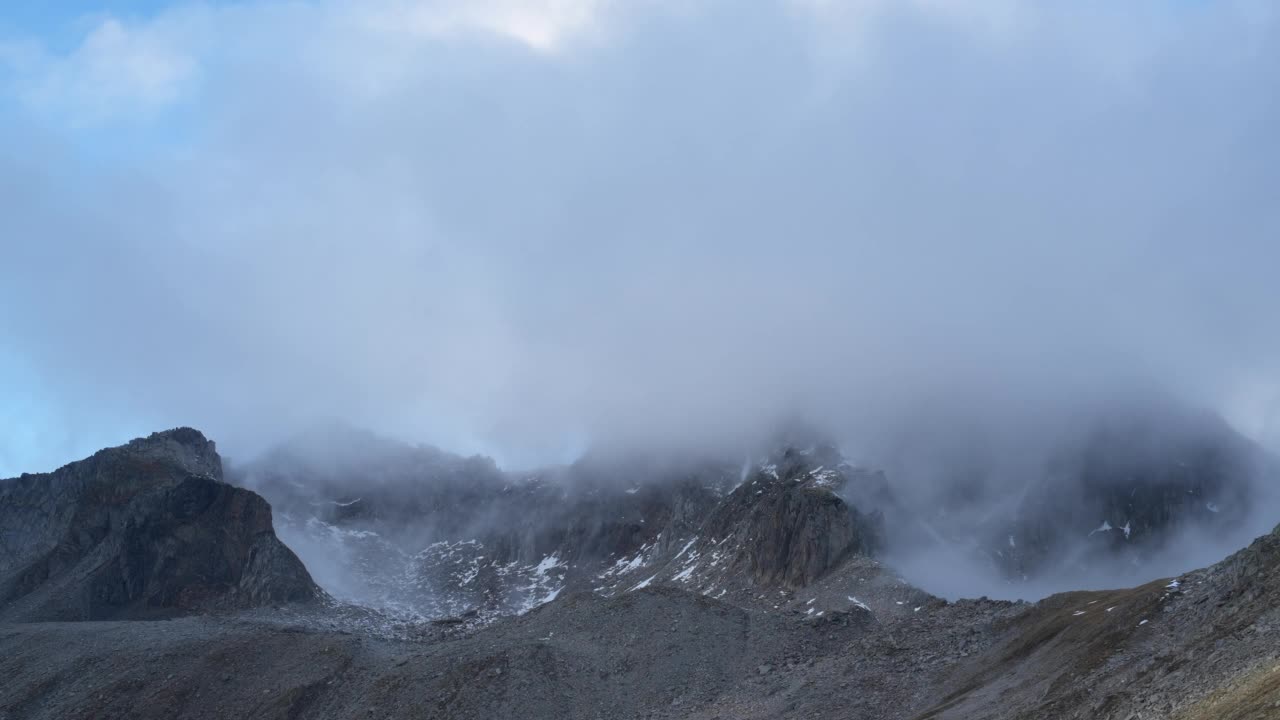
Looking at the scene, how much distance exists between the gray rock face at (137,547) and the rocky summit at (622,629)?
1.20ft

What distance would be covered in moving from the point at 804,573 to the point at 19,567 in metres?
127

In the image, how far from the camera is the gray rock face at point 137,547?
15488 centimetres

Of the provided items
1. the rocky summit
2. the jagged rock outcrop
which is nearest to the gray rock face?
the rocky summit

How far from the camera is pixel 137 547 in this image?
160m

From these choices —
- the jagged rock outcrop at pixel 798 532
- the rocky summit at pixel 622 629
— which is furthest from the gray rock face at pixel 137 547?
the jagged rock outcrop at pixel 798 532

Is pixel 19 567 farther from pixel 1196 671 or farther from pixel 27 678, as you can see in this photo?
pixel 1196 671

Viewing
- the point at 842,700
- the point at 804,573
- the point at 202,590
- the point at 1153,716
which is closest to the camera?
the point at 1153,716

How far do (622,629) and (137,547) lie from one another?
91765 mm

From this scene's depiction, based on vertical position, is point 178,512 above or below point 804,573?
above

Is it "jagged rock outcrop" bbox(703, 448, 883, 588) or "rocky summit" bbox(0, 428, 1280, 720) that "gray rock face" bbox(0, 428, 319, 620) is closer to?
"rocky summit" bbox(0, 428, 1280, 720)

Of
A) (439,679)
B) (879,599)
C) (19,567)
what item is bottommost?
(439,679)

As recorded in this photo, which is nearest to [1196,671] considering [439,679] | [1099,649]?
[1099,649]

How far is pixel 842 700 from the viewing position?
81188 mm

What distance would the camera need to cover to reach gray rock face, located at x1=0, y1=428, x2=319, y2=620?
6097 inches
